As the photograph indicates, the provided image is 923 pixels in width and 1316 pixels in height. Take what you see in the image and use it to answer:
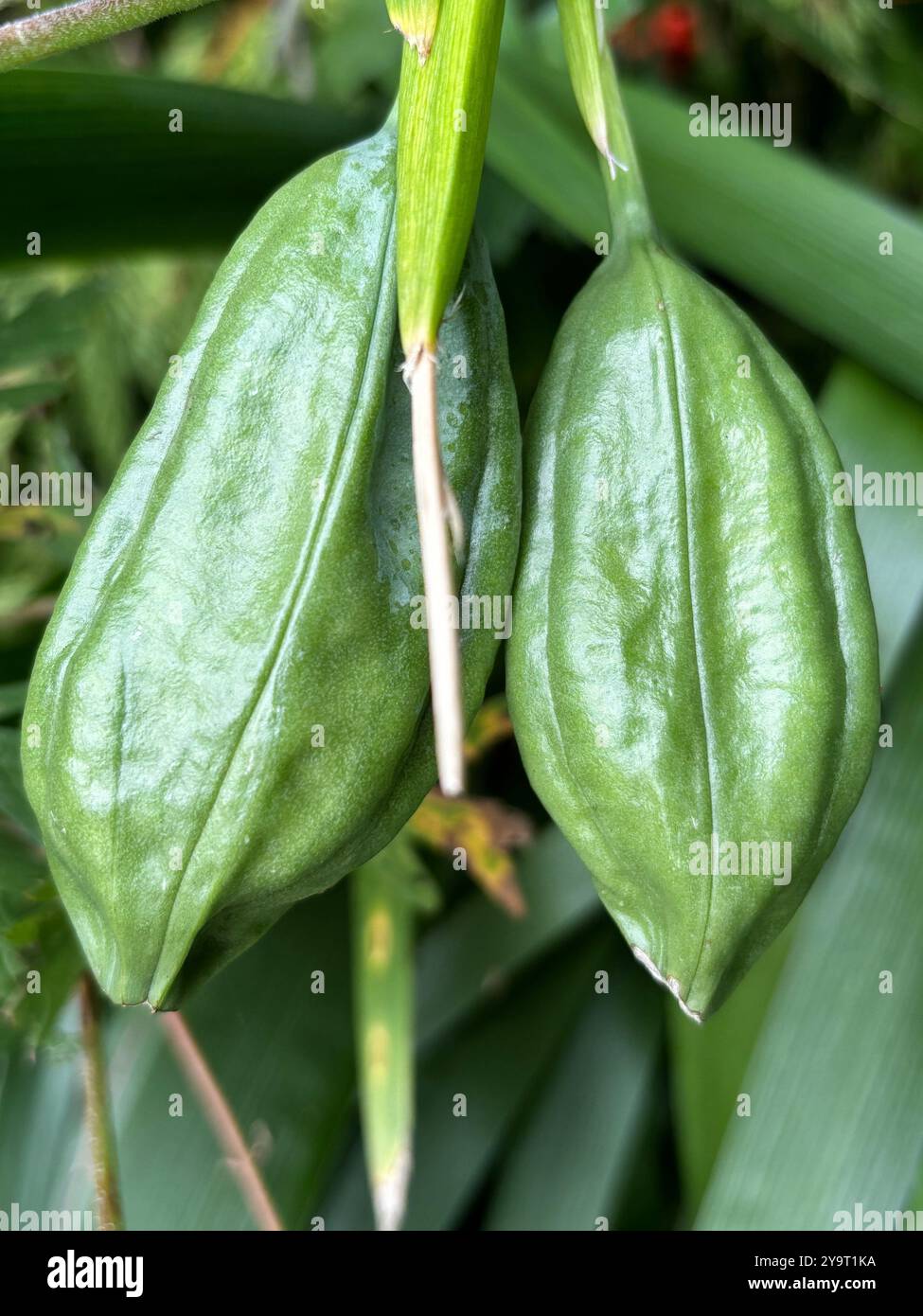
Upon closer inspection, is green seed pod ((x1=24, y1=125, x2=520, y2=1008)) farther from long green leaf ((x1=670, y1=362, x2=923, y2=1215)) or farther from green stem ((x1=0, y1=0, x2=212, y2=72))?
long green leaf ((x1=670, y1=362, x2=923, y2=1215))

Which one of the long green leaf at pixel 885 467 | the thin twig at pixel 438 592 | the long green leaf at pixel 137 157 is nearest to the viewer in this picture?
the thin twig at pixel 438 592

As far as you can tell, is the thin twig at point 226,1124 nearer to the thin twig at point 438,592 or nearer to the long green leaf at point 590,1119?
the long green leaf at point 590,1119

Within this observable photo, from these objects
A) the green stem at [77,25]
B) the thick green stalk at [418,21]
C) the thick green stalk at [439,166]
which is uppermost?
the green stem at [77,25]

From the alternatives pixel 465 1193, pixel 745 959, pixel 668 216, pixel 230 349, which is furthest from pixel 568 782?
pixel 465 1193

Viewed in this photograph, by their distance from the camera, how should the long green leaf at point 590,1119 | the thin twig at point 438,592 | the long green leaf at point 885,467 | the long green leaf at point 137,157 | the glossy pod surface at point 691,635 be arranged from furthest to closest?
the long green leaf at point 590,1119 < the long green leaf at point 885,467 < the long green leaf at point 137,157 < the glossy pod surface at point 691,635 < the thin twig at point 438,592

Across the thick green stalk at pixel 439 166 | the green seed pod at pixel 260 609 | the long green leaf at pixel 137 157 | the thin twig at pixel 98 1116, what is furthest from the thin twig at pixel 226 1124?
the long green leaf at pixel 137 157

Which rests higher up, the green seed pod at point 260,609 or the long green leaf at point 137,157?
the long green leaf at point 137,157

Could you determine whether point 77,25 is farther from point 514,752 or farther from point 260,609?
point 514,752

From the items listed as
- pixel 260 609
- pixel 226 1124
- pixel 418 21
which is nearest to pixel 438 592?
pixel 260 609
